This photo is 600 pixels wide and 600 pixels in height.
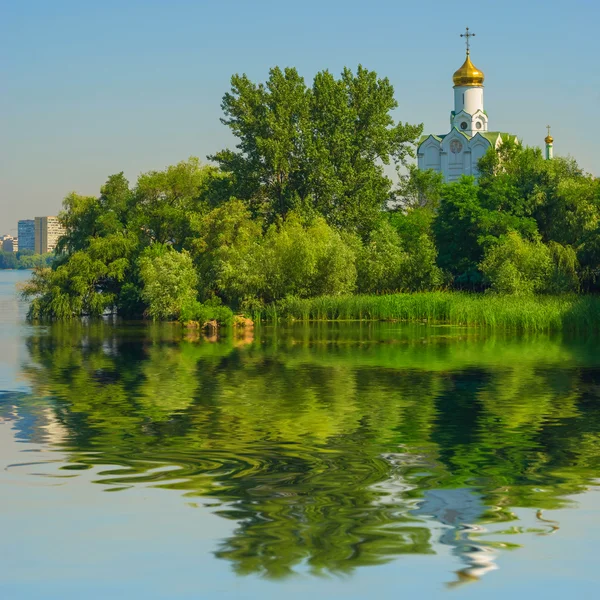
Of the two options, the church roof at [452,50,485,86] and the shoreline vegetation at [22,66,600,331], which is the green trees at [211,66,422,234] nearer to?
the shoreline vegetation at [22,66,600,331]

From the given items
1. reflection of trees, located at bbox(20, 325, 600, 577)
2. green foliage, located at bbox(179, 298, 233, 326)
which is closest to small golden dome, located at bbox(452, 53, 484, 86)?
green foliage, located at bbox(179, 298, 233, 326)

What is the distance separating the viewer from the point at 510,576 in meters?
8.62

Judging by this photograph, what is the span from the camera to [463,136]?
3903 inches

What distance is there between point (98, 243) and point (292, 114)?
13.6 meters

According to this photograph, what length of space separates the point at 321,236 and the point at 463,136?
171ft

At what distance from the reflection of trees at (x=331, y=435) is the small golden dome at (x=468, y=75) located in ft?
251

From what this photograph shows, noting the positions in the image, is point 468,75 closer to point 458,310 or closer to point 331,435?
point 458,310

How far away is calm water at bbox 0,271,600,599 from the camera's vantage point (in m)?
8.86

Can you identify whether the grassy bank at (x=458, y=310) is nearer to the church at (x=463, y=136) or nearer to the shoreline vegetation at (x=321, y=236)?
the shoreline vegetation at (x=321, y=236)

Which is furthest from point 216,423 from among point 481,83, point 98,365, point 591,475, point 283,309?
point 481,83

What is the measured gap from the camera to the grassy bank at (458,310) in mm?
40344

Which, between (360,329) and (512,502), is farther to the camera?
(360,329)

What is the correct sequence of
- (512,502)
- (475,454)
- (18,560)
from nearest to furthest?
(18,560), (512,502), (475,454)

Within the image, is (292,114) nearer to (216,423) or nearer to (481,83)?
(216,423)
